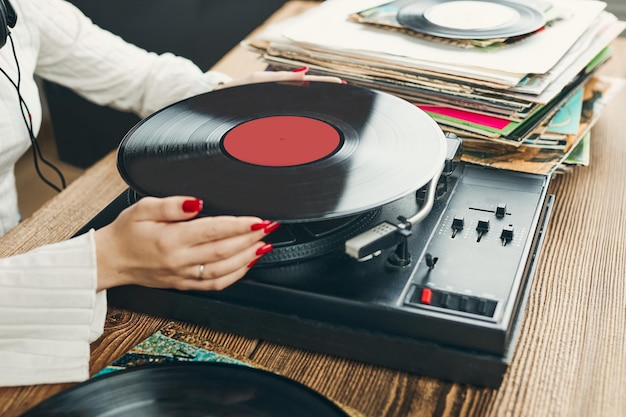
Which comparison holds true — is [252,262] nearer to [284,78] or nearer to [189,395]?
[189,395]

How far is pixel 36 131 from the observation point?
4.34 ft

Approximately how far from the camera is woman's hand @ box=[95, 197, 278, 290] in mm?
734

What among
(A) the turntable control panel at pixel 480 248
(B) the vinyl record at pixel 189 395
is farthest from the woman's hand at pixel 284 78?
(B) the vinyl record at pixel 189 395

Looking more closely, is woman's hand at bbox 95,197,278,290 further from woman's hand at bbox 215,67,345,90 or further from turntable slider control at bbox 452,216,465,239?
woman's hand at bbox 215,67,345,90

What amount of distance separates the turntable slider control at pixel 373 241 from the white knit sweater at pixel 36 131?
0.96 feet

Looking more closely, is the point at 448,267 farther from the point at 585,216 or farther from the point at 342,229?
the point at 585,216

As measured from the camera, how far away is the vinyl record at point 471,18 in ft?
4.00

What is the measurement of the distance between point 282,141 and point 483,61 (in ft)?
1.42

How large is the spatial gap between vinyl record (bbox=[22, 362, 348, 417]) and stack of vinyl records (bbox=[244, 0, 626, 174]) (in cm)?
59

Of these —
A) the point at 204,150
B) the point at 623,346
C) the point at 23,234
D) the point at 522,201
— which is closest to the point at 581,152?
the point at 522,201

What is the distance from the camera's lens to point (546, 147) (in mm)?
1150

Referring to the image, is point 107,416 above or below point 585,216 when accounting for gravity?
above

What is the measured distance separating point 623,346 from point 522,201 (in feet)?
0.74

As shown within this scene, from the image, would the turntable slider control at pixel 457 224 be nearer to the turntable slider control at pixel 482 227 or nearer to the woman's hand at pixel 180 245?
the turntable slider control at pixel 482 227
